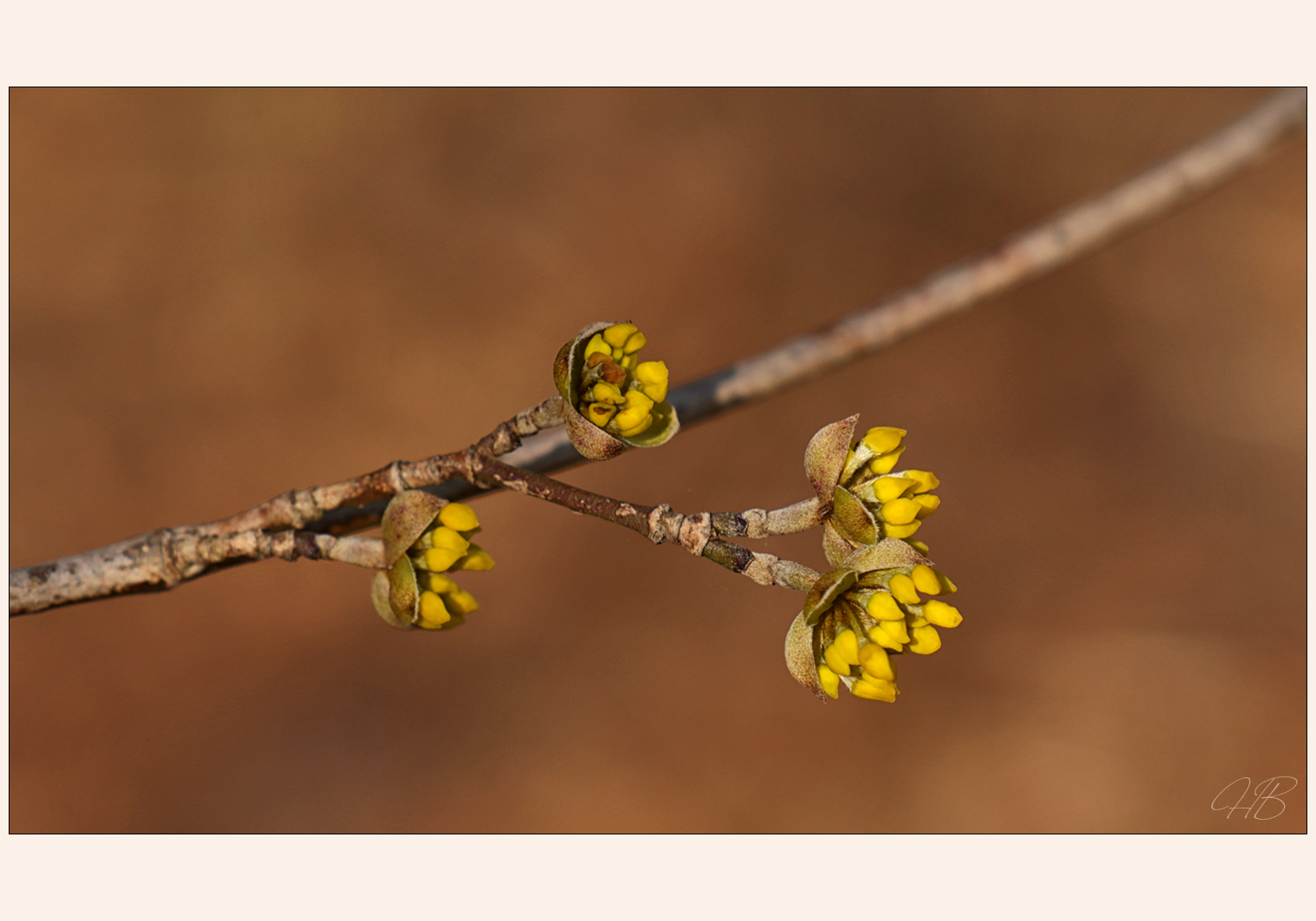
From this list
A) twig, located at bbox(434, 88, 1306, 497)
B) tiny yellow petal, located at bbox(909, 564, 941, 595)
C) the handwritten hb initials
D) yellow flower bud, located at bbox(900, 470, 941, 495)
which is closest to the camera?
tiny yellow petal, located at bbox(909, 564, 941, 595)

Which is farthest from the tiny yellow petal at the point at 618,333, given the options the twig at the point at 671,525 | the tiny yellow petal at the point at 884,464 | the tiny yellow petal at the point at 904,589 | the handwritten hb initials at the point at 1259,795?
the handwritten hb initials at the point at 1259,795

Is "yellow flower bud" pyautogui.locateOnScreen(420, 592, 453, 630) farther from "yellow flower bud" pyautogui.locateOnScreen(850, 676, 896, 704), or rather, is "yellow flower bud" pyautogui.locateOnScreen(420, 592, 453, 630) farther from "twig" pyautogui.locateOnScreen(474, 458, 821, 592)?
"yellow flower bud" pyautogui.locateOnScreen(850, 676, 896, 704)

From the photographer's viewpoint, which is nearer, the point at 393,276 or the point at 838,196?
the point at 393,276

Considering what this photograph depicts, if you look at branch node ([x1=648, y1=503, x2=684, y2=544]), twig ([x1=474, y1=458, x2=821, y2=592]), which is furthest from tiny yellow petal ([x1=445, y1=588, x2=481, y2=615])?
branch node ([x1=648, y1=503, x2=684, y2=544])

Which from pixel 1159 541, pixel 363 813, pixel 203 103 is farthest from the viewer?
pixel 1159 541

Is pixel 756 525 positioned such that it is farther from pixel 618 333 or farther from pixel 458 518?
pixel 458 518

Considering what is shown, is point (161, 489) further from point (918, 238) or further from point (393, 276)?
point (918, 238)

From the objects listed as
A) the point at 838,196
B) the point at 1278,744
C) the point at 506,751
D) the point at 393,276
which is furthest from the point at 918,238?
the point at 506,751

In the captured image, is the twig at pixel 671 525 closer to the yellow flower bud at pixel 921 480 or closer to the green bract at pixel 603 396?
the green bract at pixel 603 396
